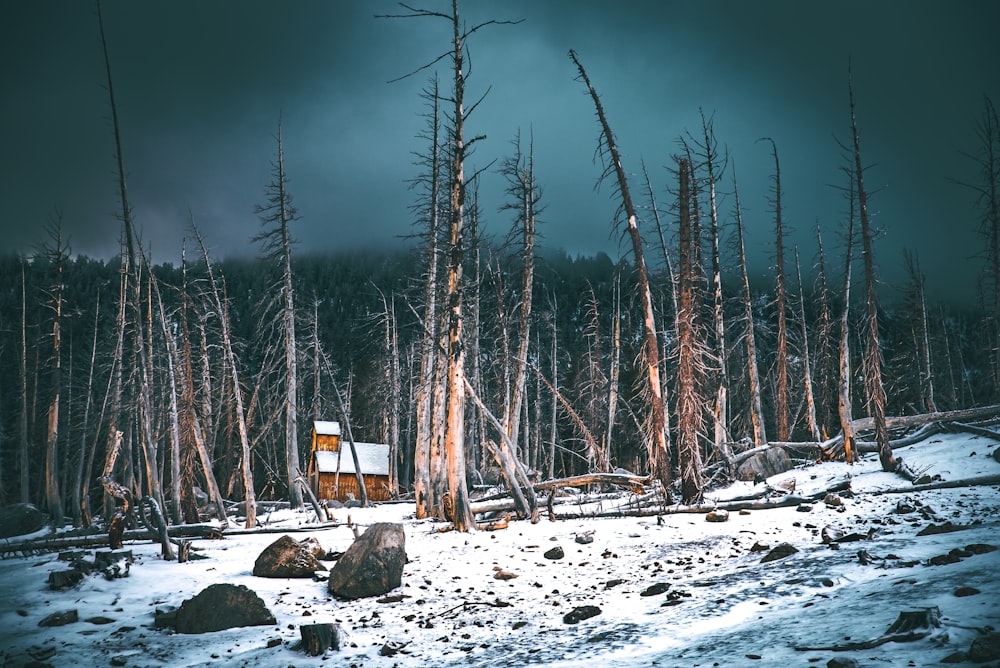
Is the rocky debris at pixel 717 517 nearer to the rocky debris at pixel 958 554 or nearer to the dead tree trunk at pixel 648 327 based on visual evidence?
the dead tree trunk at pixel 648 327

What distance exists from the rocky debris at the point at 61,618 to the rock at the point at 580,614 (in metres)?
5.64

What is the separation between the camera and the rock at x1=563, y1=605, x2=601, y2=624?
236 inches

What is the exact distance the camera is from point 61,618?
20.9 ft

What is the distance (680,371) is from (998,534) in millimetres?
7173

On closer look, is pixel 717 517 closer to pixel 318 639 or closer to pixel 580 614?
pixel 580 614

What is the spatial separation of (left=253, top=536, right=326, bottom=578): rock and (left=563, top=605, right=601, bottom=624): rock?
444 cm

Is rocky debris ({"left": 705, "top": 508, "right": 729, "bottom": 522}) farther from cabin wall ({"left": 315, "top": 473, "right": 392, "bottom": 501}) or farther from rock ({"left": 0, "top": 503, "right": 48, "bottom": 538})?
cabin wall ({"left": 315, "top": 473, "right": 392, "bottom": 501})

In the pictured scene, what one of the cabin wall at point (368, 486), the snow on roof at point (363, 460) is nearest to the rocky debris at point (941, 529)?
the snow on roof at point (363, 460)

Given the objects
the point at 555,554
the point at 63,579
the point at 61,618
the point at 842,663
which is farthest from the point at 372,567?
Answer: the point at 842,663

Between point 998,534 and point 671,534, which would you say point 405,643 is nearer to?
point 671,534

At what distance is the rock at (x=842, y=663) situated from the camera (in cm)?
327

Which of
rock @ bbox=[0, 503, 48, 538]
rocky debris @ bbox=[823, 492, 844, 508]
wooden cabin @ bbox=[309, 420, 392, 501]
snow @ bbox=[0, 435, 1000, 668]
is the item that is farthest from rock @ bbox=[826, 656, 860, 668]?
wooden cabin @ bbox=[309, 420, 392, 501]

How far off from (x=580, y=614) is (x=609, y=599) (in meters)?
0.75

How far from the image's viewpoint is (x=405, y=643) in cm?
575
